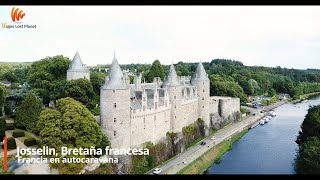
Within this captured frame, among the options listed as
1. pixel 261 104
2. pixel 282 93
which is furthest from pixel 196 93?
pixel 282 93

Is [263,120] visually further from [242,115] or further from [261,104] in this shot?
[261,104]

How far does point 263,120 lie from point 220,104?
7.97m

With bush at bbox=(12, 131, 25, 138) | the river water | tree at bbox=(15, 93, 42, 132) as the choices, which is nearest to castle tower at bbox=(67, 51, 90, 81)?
tree at bbox=(15, 93, 42, 132)

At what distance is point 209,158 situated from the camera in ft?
97.3

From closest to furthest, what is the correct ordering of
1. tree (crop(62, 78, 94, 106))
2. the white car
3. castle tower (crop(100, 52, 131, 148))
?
castle tower (crop(100, 52, 131, 148))
the white car
tree (crop(62, 78, 94, 106))

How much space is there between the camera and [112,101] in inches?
880

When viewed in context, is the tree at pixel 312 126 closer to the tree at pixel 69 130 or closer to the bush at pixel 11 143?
the tree at pixel 69 130

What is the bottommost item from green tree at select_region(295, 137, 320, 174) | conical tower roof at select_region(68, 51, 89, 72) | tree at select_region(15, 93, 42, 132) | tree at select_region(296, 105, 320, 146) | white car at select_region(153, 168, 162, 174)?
white car at select_region(153, 168, 162, 174)

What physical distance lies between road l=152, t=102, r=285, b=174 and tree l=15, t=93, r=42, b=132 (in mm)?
9098

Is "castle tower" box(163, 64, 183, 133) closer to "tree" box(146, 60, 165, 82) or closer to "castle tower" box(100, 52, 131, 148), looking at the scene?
"castle tower" box(100, 52, 131, 148)

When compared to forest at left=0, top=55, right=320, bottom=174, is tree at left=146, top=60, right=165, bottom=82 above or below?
above

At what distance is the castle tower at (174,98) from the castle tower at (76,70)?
7.01 m

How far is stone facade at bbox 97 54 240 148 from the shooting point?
73.7 feet

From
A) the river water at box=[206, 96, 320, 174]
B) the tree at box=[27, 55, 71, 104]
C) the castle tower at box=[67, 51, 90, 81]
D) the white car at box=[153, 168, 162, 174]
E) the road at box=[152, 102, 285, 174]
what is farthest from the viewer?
the tree at box=[27, 55, 71, 104]
